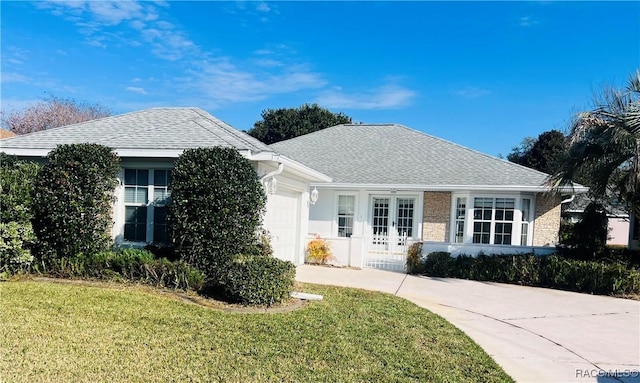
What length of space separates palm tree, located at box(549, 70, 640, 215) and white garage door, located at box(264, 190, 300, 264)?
8.04m

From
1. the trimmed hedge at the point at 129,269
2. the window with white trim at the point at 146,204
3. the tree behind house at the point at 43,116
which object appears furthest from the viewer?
the tree behind house at the point at 43,116

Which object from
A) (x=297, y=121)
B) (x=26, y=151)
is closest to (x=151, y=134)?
(x=26, y=151)

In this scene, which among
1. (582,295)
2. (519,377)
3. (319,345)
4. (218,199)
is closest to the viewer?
(519,377)

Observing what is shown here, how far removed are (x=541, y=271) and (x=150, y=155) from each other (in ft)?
37.0

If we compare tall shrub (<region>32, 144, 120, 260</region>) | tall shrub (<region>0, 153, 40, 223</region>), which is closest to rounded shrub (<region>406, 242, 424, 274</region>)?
tall shrub (<region>32, 144, 120, 260</region>)

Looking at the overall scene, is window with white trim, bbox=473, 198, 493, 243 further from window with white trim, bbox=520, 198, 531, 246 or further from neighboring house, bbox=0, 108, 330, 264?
neighboring house, bbox=0, 108, 330, 264

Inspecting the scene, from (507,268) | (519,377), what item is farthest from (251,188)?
(507,268)

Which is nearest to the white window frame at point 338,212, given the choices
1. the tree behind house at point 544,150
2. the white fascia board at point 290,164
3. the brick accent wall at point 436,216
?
the white fascia board at point 290,164

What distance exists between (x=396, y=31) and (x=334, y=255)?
8.48 meters

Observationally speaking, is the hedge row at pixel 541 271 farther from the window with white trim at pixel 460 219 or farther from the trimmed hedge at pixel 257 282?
the trimmed hedge at pixel 257 282

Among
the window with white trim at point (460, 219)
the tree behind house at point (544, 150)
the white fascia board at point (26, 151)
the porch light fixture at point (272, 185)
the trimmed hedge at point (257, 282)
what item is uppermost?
the tree behind house at point (544, 150)

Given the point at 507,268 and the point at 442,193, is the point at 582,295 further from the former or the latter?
the point at 442,193

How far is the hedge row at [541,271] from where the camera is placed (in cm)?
1076

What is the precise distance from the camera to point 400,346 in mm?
5859
